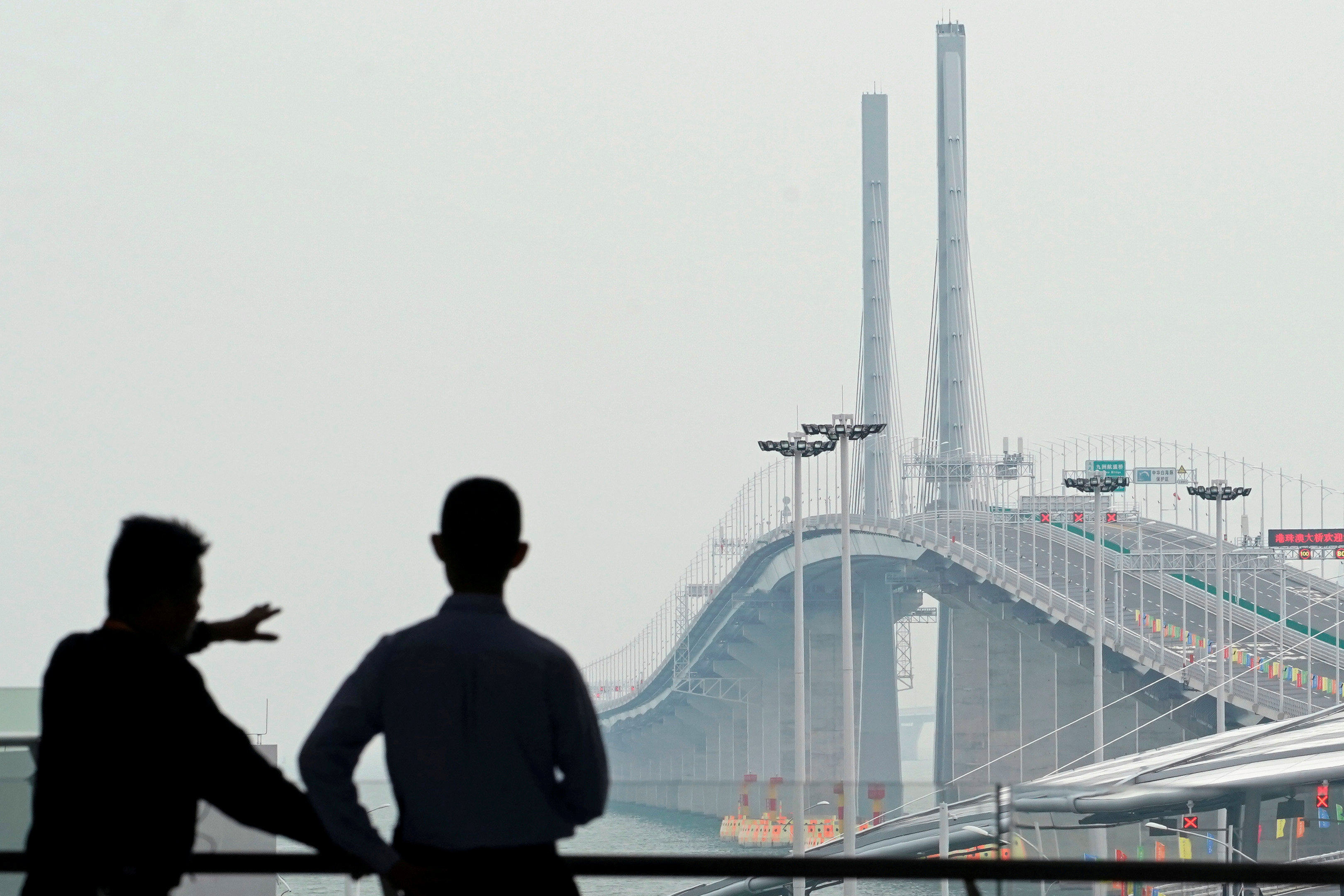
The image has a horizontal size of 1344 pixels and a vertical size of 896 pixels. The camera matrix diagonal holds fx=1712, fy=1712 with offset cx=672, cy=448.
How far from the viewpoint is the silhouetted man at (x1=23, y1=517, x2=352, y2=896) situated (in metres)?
2.87

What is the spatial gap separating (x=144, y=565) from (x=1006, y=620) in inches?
2982

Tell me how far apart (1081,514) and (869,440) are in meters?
20.5

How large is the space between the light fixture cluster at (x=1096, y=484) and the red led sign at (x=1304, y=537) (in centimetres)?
2493

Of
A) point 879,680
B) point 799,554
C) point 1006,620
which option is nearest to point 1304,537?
point 1006,620

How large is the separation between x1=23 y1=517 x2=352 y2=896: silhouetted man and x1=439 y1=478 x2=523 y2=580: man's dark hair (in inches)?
17.4

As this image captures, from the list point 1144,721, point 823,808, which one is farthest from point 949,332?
point 823,808

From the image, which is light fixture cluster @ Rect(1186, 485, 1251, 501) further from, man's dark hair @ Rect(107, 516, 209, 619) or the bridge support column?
A: man's dark hair @ Rect(107, 516, 209, 619)

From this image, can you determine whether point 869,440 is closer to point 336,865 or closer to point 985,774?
point 985,774

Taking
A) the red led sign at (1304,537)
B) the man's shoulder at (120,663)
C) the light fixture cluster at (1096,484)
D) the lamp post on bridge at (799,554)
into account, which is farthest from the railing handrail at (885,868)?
the red led sign at (1304,537)

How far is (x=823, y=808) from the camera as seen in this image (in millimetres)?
4582

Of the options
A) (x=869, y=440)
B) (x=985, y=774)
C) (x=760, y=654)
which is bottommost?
(x=985, y=774)

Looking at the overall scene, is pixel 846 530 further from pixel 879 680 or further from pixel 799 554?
pixel 879 680

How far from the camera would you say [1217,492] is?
5341 centimetres

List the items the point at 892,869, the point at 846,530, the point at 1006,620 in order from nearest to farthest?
1. the point at 892,869
2. the point at 846,530
3. the point at 1006,620
